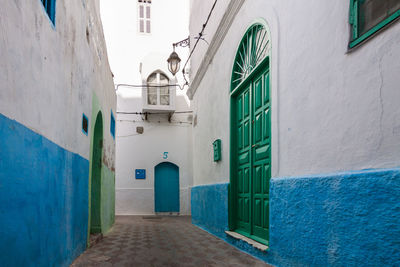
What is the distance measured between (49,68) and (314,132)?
2.41 metres

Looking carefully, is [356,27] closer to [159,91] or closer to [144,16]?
[159,91]

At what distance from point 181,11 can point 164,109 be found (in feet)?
15.0

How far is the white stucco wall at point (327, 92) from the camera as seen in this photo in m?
2.19

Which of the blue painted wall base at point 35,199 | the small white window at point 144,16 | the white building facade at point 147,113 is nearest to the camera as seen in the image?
the blue painted wall base at point 35,199

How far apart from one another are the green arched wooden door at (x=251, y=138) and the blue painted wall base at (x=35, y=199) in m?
2.36

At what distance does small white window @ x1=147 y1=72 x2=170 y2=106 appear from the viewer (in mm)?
13586

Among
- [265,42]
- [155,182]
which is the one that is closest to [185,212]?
[155,182]

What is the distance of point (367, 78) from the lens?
2.35 m

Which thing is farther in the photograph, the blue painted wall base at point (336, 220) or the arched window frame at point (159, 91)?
the arched window frame at point (159, 91)

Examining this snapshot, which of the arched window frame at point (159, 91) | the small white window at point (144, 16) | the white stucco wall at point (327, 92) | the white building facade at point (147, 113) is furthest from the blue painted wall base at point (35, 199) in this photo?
the small white window at point (144, 16)

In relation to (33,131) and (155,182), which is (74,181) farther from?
(155,182)

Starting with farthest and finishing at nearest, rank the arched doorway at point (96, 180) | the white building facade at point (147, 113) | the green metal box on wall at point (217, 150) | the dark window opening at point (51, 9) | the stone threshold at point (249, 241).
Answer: the white building facade at point (147, 113), the green metal box on wall at point (217, 150), the arched doorway at point (96, 180), the stone threshold at point (249, 241), the dark window opening at point (51, 9)

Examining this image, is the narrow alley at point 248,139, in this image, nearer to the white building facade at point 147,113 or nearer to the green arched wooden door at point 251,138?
the green arched wooden door at point 251,138

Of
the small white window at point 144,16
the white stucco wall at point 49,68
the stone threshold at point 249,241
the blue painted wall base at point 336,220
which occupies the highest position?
the small white window at point 144,16
